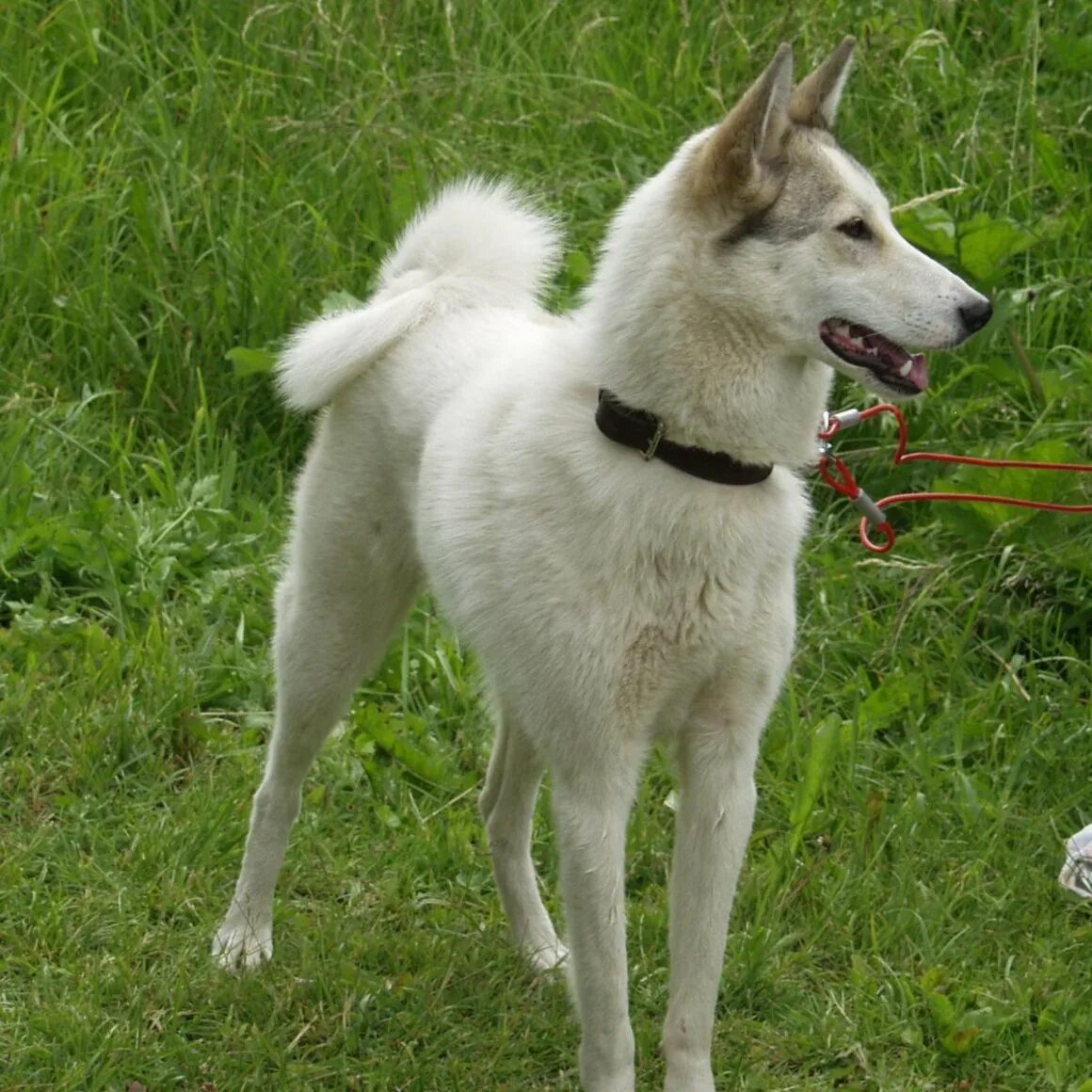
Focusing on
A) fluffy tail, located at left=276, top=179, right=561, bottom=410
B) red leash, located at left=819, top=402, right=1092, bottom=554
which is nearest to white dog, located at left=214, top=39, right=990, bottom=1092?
fluffy tail, located at left=276, top=179, right=561, bottom=410

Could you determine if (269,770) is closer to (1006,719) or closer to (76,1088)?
(76,1088)

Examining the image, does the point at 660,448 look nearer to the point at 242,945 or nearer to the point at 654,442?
the point at 654,442

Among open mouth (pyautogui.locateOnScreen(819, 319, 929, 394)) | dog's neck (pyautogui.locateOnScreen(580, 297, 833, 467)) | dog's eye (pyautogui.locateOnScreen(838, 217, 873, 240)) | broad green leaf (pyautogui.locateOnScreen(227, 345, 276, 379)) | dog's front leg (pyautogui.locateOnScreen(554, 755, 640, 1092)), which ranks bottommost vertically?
broad green leaf (pyautogui.locateOnScreen(227, 345, 276, 379))

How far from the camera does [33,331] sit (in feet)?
17.6

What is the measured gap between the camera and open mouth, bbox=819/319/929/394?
9.62ft

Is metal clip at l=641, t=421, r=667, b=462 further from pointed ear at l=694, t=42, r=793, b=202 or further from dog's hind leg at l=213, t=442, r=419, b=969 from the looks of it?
dog's hind leg at l=213, t=442, r=419, b=969

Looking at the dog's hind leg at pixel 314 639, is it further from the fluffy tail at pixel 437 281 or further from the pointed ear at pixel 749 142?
the pointed ear at pixel 749 142

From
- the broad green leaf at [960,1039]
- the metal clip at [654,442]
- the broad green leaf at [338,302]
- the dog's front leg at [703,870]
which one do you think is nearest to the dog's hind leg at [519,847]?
the dog's front leg at [703,870]

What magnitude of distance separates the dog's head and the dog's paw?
1.63 m

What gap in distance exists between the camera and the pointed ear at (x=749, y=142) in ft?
9.33

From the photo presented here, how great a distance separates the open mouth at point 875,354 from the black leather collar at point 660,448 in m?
0.24

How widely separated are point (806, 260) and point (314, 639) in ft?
4.18

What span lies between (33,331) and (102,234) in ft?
1.12

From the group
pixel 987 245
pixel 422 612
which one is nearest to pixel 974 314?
pixel 422 612
